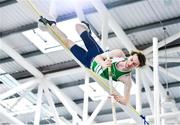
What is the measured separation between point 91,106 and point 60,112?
1.27m

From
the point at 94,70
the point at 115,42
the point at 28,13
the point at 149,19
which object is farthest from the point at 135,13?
the point at 94,70

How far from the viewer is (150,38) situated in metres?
11.3

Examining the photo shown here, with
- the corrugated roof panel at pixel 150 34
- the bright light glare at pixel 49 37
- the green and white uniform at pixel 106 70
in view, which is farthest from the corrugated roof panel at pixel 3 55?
the green and white uniform at pixel 106 70

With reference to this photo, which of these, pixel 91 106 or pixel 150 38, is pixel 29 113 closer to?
pixel 91 106

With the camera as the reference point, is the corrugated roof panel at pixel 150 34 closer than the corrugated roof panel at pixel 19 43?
Yes

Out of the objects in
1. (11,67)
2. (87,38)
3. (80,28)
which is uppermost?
(11,67)

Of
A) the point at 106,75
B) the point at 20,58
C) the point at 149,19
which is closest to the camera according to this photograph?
the point at 106,75

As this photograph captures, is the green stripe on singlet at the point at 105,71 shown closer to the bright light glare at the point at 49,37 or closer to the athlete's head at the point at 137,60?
the athlete's head at the point at 137,60

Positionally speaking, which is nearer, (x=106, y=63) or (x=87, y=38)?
(x=106, y=63)

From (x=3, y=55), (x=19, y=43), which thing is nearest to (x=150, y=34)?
(x=19, y=43)

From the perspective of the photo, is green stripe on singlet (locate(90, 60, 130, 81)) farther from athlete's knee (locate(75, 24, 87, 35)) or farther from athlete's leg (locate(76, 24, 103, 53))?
athlete's knee (locate(75, 24, 87, 35))

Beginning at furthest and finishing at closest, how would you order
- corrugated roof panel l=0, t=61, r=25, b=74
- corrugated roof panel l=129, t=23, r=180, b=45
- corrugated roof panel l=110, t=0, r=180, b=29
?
corrugated roof panel l=0, t=61, r=25, b=74 → corrugated roof panel l=129, t=23, r=180, b=45 → corrugated roof panel l=110, t=0, r=180, b=29

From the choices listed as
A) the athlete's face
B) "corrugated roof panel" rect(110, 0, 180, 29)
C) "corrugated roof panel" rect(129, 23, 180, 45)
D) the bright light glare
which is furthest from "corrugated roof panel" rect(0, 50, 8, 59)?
the athlete's face

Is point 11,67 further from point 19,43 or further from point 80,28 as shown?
point 80,28
